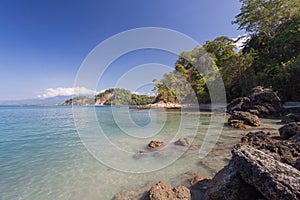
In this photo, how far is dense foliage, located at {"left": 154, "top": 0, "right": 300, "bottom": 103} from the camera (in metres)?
18.1

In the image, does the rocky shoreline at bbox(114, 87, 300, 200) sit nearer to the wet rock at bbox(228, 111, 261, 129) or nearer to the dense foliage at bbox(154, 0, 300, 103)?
the wet rock at bbox(228, 111, 261, 129)

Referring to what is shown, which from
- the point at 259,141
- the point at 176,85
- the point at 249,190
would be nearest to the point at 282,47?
the point at 176,85

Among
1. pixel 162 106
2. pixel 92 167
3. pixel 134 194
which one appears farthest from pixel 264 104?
pixel 162 106

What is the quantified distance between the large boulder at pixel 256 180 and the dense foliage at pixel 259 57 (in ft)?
67.2

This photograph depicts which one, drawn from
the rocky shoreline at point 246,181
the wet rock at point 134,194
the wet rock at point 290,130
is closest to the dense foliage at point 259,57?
the wet rock at point 290,130

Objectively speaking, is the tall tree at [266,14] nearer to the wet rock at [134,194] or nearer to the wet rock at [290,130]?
the wet rock at [290,130]

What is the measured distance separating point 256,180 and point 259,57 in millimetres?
28986

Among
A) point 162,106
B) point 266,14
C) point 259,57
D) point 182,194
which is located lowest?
point 182,194

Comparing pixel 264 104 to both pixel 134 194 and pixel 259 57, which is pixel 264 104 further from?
pixel 134 194

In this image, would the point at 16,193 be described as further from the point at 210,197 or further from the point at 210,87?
the point at 210,87

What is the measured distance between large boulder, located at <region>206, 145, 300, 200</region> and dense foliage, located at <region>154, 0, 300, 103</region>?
20495 millimetres

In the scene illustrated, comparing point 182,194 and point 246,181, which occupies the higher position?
point 246,181

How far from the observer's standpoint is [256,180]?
→ 184 cm

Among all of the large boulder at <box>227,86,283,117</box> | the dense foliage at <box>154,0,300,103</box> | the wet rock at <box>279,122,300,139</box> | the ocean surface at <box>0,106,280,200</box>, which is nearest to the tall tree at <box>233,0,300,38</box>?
the dense foliage at <box>154,0,300,103</box>
